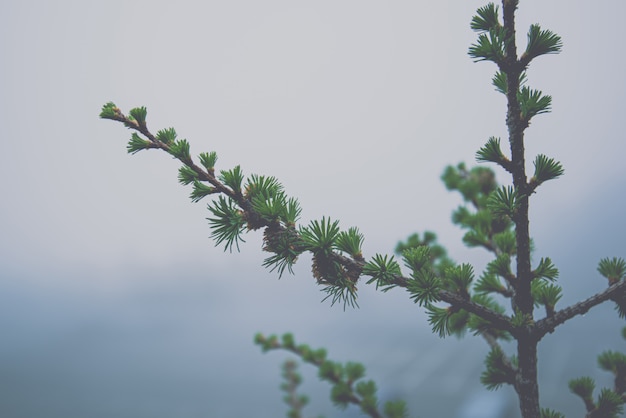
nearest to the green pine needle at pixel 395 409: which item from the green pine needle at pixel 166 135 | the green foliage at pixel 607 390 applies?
the green foliage at pixel 607 390

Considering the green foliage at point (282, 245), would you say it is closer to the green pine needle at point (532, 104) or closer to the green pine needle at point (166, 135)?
the green pine needle at point (166, 135)

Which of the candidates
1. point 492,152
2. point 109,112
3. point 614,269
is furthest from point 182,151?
point 614,269

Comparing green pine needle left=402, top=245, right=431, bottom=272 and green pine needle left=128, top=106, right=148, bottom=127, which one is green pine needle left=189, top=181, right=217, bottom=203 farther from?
green pine needle left=402, top=245, right=431, bottom=272

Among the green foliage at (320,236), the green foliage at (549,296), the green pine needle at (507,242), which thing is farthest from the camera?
the green pine needle at (507,242)

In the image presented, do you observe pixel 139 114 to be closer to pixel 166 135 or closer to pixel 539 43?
pixel 166 135

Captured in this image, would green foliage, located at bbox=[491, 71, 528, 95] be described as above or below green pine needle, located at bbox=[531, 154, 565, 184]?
above

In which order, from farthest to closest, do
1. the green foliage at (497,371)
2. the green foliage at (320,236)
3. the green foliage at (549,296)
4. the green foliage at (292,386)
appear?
the green foliage at (292,386) → the green foliage at (497,371) → the green foliage at (549,296) → the green foliage at (320,236)

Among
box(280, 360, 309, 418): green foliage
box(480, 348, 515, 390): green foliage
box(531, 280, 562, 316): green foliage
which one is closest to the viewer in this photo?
box(531, 280, 562, 316): green foliage

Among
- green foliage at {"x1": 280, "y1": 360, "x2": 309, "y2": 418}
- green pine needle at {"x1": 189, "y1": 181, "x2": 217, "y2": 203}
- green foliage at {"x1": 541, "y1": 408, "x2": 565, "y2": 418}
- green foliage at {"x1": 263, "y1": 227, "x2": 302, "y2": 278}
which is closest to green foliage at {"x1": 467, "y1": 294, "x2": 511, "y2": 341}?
green foliage at {"x1": 541, "y1": 408, "x2": 565, "y2": 418}

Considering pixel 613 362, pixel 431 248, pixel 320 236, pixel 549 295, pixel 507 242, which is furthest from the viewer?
pixel 431 248

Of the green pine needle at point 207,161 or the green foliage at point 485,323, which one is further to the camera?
the green foliage at point 485,323

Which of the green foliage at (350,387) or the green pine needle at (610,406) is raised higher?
the green foliage at (350,387)

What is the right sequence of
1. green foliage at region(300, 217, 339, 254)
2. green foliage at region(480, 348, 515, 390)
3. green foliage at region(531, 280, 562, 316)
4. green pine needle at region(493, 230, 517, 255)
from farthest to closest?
green pine needle at region(493, 230, 517, 255), green foliage at region(480, 348, 515, 390), green foliage at region(531, 280, 562, 316), green foliage at region(300, 217, 339, 254)

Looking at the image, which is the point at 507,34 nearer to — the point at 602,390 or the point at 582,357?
the point at 602,390
